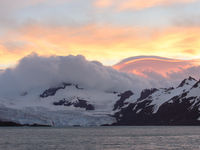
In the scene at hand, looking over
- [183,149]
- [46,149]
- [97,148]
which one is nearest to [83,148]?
[97,148]

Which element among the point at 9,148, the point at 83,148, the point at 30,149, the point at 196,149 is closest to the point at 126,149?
the point at 83,148

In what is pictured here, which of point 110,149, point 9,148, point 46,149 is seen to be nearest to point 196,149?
point 110,149

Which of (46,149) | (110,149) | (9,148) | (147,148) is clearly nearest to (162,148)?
(147,148)

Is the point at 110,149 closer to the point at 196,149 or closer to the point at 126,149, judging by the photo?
the point at 126,149

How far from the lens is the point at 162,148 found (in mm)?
96500

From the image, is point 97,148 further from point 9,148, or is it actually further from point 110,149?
point 9,148

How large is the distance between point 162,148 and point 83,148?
20651 millimetres

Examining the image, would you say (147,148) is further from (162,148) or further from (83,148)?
(83,148)

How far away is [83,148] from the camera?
98062 mm

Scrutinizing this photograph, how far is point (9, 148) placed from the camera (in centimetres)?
9788

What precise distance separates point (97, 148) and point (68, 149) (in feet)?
25.9

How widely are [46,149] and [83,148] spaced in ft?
31.8

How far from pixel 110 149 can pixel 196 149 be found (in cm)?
2168

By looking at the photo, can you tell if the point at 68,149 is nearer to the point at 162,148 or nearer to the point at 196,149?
the point at 162,148
